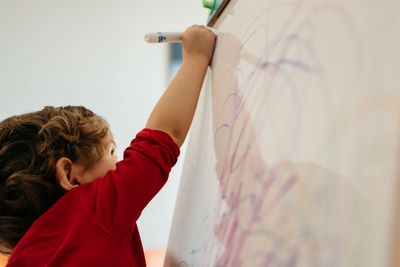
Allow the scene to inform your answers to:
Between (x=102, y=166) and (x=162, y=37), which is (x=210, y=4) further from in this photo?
(x=102, y=166)

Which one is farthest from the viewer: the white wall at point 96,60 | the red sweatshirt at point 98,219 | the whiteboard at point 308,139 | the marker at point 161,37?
the white wall at point 96,60

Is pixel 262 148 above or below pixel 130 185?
above

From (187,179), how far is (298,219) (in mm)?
330

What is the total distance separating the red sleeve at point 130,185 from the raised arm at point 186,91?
22mm

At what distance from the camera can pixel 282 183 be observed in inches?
9.4

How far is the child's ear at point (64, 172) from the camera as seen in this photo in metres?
0.46

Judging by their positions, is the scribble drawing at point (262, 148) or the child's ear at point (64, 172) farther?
the child's ear at point (64, 172)

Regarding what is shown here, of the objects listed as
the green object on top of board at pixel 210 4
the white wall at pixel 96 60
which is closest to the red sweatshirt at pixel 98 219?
the green object on top of board at pixel 210 4

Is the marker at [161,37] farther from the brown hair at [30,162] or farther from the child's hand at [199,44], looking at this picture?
the brown hair at [30,162]

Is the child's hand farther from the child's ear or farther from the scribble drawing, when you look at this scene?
the child's ear

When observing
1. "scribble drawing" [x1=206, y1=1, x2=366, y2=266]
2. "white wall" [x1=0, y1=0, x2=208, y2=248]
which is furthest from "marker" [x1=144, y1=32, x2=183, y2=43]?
"white wall" [x1=0, y1=0, x2=208, y2=248]

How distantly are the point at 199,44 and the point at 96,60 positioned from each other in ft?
3.25

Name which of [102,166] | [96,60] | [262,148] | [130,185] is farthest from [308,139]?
[96,60]

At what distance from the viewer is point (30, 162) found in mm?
447
